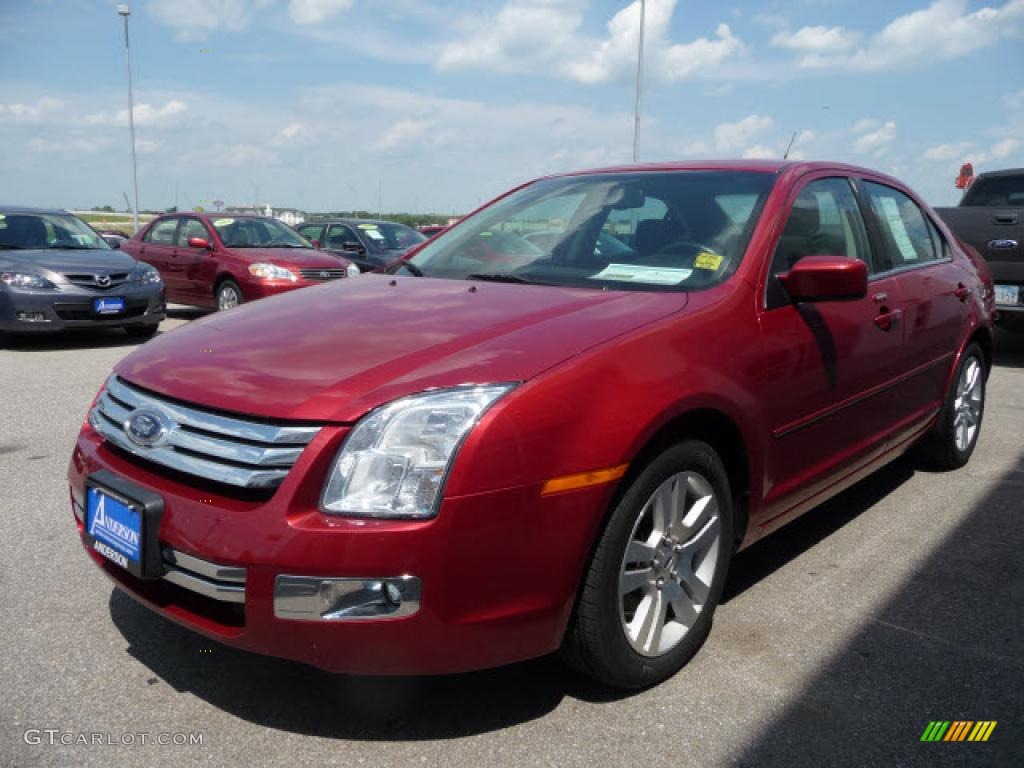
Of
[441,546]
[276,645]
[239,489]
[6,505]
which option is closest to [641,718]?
[441,546]

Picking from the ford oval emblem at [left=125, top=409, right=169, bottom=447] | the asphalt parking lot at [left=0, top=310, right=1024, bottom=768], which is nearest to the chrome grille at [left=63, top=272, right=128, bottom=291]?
the asphalt parking lot at [left=0, top=310, right=1024, bottom=768]

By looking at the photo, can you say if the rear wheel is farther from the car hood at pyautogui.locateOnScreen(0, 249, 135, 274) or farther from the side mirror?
the side mirror

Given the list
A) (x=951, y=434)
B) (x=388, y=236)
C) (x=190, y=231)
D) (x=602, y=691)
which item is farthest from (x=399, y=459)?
(x=388, y=236)

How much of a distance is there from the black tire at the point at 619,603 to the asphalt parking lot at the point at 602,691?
96mm

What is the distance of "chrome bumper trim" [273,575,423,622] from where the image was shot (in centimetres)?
195

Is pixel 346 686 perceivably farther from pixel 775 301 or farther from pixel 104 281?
pixel 104 281

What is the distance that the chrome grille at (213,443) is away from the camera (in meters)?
2.02

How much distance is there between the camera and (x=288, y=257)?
1106 cm

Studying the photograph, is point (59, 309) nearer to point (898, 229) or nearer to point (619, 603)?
point (898, 229)

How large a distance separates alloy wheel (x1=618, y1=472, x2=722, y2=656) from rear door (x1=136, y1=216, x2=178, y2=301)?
1085 centimetres

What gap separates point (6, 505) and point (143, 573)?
218 centimetres

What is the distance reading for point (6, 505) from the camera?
12.7 ft

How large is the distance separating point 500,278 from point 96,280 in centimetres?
714

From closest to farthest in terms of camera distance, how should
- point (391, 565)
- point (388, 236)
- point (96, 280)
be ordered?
point (391, 565)
point (96, 280)
point (388, 236)
